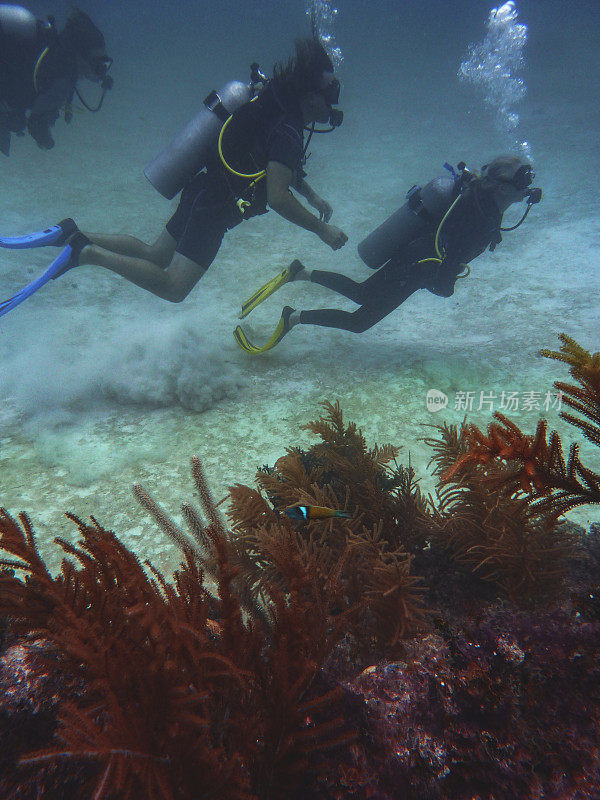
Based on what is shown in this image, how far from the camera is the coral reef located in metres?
0.99

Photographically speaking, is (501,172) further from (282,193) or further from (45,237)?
(45,237)

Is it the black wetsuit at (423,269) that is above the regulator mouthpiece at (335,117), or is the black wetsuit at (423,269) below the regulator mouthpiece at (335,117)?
below

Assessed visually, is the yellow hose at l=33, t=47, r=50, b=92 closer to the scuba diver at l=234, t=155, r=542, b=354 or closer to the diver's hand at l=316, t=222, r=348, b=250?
the scuba diver at l=234, t=155, r=542, b=354

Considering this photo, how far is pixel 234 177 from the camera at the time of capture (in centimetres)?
504

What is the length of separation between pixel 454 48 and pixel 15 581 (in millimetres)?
63024

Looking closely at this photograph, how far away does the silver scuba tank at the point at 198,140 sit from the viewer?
16.9 ft

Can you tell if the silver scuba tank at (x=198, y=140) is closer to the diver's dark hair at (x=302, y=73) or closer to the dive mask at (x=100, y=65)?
the diver's dark hair at (x=302, y=73)

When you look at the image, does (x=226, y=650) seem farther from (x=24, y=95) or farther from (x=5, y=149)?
(x=5, y=149)

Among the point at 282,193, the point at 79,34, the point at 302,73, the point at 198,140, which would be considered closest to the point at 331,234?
the point at 282,193

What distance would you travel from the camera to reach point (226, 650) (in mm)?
1203

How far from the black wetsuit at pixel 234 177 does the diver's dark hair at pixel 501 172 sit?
2538mm

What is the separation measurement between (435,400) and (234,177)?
3947 millimetres

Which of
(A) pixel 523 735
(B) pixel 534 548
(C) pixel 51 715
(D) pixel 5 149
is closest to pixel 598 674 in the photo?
(A) pixel 523 735

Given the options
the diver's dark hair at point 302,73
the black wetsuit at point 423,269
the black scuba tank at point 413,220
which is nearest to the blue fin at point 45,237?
the diver's dark hair at point 302,73
